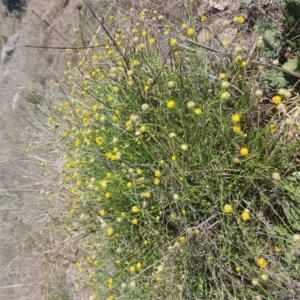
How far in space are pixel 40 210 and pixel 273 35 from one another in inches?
77.8

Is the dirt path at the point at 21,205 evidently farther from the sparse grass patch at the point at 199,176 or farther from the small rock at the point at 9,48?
the sparse grass patch at the point at 199,176

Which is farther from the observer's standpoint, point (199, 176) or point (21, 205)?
point (21, 205)

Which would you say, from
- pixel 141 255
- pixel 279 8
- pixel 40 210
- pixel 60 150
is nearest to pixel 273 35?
pixel 279 8

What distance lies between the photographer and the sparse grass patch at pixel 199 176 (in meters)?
1.46

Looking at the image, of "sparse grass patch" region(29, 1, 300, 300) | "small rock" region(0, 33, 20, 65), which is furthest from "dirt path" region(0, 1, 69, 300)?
"sparse grass patch" region(29, 1, 300, 300)

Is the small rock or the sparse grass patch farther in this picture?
the small rock

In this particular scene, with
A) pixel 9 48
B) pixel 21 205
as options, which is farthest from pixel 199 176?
pixel 9 48

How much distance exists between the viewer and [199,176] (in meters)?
1.57

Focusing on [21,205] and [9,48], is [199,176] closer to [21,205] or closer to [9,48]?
[21,205]

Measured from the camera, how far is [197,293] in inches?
66.9

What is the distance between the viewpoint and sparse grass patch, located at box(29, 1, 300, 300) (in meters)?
1.46

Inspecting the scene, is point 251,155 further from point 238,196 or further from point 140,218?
point 140,218

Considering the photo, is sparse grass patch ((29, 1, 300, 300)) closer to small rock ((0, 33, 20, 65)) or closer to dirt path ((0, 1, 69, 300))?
dirt path ((0, 1, 69, 300))

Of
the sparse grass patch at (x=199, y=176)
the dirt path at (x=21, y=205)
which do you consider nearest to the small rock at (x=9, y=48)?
the dirt path at (x=21, y=205)
